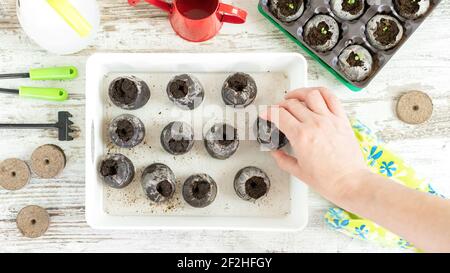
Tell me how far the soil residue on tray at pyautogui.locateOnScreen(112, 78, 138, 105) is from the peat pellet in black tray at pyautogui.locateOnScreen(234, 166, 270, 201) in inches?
10.2

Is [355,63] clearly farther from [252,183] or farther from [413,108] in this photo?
[252,183]

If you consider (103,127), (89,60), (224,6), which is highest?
(224,6)

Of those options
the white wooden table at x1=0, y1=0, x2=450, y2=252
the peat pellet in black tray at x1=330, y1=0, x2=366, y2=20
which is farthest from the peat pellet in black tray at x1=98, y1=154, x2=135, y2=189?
the peat pellet in black tray at x1=330, y1=0, x2=366, y2=20

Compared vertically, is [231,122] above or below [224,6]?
below

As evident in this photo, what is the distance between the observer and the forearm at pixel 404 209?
0.73m

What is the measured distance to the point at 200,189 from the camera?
97cm

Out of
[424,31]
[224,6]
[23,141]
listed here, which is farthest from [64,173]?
[424,31]

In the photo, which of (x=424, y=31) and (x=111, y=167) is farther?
(x=424, y=31)

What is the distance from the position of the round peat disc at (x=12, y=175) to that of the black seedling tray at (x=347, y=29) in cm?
59

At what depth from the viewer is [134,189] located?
103 cm

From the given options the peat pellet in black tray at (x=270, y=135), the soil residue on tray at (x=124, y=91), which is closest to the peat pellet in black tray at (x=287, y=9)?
the peat pellet in black tray at (x=270, y=135)

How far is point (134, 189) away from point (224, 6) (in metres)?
0.40

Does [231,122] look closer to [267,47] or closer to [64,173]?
[267,47]

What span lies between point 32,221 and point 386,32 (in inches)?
32.4
